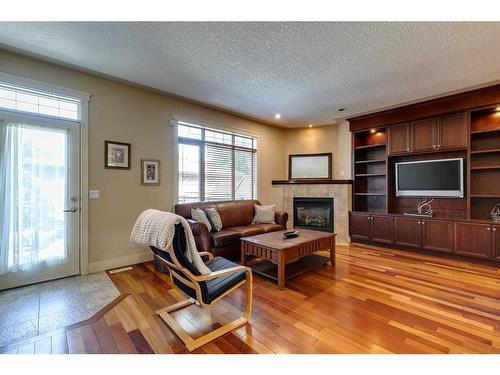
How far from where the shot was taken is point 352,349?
1.67 m

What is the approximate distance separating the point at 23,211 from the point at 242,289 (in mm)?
2702

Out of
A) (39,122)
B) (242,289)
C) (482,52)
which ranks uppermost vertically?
(482,52)

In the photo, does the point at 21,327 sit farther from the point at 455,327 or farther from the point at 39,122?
the point at 455,327

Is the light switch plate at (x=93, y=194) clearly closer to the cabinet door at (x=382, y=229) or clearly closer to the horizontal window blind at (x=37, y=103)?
the horizontal window blind at (x=37, y=103)

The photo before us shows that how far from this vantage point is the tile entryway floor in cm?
195

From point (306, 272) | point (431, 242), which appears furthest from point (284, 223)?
point (431, 242)

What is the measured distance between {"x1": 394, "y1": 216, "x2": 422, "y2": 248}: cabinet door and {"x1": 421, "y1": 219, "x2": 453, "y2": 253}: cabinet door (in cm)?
9

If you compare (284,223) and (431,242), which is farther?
(284,223)

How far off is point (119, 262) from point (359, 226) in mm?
4449

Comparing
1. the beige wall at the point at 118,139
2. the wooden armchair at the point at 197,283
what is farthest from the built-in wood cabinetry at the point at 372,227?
the beige wall at the point at 118,139

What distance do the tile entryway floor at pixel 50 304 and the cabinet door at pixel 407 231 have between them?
15.0ft

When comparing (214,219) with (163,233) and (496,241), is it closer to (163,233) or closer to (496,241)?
(163,233)

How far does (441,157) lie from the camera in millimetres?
4191

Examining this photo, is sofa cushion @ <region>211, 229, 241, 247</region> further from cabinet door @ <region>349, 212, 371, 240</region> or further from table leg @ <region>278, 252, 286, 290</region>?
cabinet door @ <region>349, 212, 371, 240</region>
